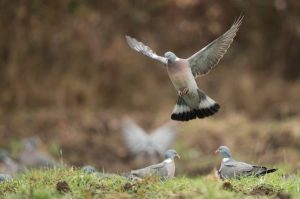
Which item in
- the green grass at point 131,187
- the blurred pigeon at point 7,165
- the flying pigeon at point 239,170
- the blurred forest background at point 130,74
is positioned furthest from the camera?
the blurred forest background at point 130,74

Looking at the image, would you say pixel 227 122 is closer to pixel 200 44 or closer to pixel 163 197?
pixel 200 44

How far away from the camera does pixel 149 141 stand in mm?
13227

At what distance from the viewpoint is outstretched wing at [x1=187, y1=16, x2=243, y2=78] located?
899 centimetres

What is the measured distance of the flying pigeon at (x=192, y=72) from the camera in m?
8.89

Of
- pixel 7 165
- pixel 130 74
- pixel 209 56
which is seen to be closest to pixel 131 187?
pixel 209 56

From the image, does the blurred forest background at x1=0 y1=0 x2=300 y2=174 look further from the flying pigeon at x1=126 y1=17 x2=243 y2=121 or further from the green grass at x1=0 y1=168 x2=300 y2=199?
the green grass at x1=0 y1=168 x2=300 y2=199

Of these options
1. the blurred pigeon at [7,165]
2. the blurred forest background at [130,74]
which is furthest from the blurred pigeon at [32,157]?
the blurred forest background at [130,74]

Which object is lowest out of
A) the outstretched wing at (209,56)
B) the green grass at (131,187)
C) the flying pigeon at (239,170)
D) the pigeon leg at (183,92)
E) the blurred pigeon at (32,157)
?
the green grass at (131,187)

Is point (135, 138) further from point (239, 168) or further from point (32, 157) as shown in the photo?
point (239, 168)

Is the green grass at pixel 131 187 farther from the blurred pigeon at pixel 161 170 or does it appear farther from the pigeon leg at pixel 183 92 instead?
the pigeon leg at pixel 183 92

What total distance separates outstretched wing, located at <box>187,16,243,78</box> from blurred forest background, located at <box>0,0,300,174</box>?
597cm

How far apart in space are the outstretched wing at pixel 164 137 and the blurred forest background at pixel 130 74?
1.35 meters

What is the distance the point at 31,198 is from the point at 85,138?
977 cm

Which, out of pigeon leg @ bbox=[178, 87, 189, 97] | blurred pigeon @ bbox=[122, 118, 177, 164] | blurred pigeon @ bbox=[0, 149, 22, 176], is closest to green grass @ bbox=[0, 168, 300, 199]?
pigeon leg @ bbox=[178, 87, 189, 97]
